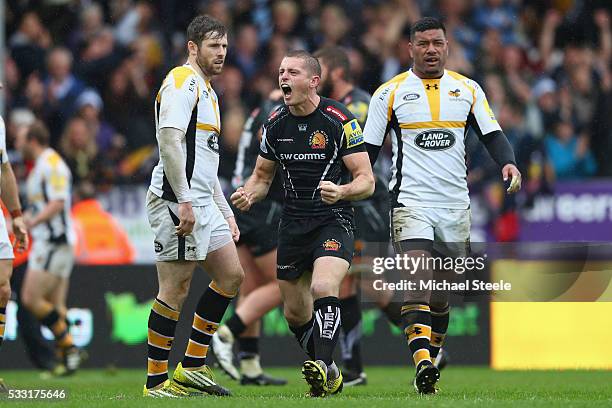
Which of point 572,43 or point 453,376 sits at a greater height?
point 572,43

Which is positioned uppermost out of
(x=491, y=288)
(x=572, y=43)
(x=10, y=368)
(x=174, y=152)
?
(x=572, y=43)

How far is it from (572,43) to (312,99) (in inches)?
429

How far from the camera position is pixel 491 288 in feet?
43.5

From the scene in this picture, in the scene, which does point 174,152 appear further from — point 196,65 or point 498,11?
point 498,11

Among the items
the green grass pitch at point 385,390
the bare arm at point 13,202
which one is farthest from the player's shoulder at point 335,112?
the bare arm at point 13,202

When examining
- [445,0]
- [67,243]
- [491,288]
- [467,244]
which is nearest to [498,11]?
[445,0]

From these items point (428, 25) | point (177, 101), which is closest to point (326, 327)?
point (177, 101)

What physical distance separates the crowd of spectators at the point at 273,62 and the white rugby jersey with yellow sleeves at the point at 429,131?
301 inches

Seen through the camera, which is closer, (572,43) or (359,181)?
(359,181)

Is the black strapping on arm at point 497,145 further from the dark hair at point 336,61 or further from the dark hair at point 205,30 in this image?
the dark hair at point 336,61

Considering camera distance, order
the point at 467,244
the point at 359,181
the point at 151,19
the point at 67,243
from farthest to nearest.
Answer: the point at 151,19 < the point at 67,243 < the point at 467,244 < the point at 359,181

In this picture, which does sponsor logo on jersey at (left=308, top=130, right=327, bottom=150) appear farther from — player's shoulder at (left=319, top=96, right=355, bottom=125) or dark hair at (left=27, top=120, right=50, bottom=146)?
dark hair at (left=27, top=120, right=50, bottom=146)

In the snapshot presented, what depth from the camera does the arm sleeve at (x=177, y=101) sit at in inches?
302

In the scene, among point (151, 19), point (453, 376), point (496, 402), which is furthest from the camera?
point (151, 19)
